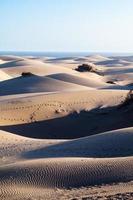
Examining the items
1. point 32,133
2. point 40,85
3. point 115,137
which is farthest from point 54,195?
point 40,85

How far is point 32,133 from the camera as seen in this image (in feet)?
46.8

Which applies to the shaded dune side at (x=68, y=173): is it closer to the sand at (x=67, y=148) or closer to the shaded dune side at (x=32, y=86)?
the sand at (x=67, y=148)

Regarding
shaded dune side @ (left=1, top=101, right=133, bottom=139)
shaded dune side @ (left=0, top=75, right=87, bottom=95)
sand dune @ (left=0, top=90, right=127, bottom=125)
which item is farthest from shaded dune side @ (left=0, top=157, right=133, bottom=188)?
shaded dune side @ (left=0, top=75, right=87, bottom=95)

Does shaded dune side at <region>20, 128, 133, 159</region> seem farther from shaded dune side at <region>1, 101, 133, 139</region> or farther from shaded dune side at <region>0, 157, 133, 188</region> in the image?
shaded dune side at <region>1, 101, 133, 139</region>

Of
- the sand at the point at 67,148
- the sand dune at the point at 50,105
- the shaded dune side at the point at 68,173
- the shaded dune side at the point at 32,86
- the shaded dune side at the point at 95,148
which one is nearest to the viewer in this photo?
the sand at the point at 67,148

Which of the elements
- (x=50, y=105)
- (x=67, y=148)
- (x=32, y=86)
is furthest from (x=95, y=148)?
(x=32, y=86)

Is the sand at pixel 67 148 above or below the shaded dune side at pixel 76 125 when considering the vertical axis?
above

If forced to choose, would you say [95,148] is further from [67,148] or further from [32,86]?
[32,86]

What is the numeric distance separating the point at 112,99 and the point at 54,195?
39.5ft

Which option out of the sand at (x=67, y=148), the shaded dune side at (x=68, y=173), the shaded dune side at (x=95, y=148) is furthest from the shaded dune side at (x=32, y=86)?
the shaded dune side at (x=68, y=173)

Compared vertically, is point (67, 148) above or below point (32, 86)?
above

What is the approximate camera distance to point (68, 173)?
22.3 feet

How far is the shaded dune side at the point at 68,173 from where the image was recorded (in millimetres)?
6582

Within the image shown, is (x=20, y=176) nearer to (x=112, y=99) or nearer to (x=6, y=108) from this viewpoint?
(x=6, y=108)
